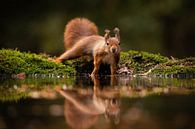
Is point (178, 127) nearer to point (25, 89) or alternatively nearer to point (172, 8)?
point (25, 89)

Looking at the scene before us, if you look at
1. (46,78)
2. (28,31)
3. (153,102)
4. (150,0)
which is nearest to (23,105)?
(153,102)

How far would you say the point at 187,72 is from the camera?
8.77 meters

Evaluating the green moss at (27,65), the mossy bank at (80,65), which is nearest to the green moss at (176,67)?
the mossy bank at (80,65)

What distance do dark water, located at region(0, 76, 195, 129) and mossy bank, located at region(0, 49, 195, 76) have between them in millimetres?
656

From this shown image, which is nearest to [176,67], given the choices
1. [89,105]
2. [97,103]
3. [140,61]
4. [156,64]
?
[156,64]

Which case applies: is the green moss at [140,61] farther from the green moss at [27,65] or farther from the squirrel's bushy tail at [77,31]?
the squirrel's bushy tail at [77,31]

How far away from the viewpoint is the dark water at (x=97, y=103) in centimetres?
487

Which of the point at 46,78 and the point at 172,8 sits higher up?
the point at 172,8

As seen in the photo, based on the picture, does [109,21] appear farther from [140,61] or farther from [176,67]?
[176,67]

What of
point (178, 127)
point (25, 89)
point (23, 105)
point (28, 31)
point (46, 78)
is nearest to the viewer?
point (178, 127)

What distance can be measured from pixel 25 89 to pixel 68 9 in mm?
12114

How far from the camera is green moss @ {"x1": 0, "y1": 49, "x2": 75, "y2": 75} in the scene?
891cm

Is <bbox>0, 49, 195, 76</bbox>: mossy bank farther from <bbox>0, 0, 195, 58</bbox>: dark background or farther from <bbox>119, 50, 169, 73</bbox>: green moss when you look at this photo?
<bbox>0, 0, 195, 58</bbox>: dark background

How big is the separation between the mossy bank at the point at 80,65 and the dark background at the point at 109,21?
7636mm
